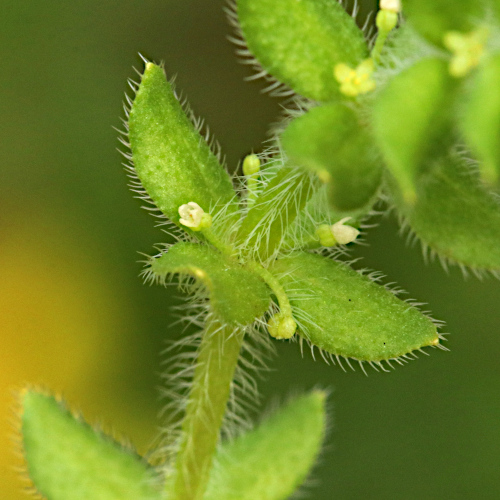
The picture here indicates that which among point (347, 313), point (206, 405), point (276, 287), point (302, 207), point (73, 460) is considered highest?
point (302, 207)

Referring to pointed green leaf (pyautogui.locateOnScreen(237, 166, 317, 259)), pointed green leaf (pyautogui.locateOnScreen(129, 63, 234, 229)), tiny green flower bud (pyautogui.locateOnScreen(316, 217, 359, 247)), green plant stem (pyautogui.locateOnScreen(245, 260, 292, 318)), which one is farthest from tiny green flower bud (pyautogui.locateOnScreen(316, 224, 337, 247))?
pointed green leaf (pyautogui.locateOnScreen(129, 63, 234, 229))

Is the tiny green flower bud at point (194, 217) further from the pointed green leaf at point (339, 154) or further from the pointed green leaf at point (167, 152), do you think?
the pointed green leaf at point (339, 154)

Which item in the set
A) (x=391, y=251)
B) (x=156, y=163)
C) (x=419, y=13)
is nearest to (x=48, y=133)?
(x=391, y=251)

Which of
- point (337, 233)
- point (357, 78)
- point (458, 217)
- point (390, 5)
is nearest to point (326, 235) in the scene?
point (337, 233)

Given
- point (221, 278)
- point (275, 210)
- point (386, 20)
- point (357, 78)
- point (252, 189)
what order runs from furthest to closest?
point (252, 189)
point (275, 210)
point (221, 278)
point (386, 20)
point (357, 78)

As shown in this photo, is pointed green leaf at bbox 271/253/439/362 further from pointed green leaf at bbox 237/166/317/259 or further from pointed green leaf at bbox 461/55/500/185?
pointed green leaf at bbox 461/55/500/185

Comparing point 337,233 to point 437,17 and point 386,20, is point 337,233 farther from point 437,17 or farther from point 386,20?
point 437,17
